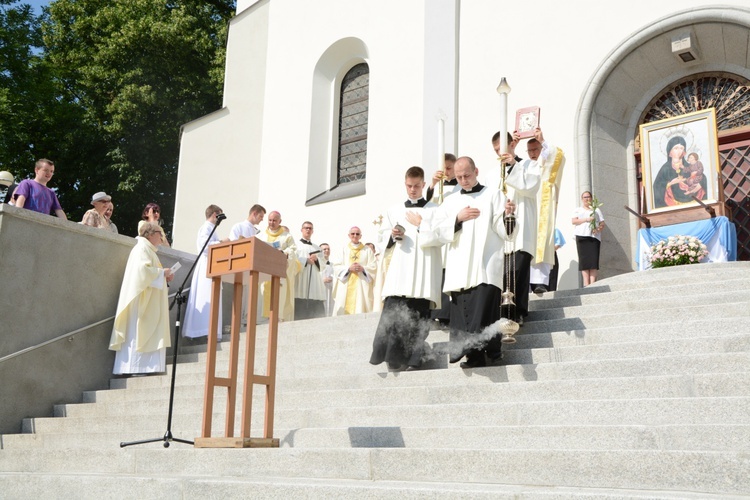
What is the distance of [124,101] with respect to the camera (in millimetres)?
22266

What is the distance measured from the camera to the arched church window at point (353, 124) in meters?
17.2

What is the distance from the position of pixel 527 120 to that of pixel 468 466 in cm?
904

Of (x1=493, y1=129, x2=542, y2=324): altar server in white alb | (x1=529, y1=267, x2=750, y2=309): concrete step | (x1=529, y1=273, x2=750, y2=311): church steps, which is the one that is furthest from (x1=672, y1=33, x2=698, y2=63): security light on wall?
(x1=529, y1=273, x2=750, y2=311): church steps

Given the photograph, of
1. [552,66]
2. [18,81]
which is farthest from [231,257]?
[18,81]

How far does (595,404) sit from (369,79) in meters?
12.3

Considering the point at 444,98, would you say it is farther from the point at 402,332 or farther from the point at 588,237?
the point at 402,332

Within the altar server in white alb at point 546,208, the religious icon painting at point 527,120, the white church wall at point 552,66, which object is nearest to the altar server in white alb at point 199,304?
the altar server in white alb at point 546,208

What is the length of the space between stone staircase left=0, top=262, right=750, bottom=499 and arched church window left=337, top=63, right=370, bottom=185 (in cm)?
899

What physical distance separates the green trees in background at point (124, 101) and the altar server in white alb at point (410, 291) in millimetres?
16871

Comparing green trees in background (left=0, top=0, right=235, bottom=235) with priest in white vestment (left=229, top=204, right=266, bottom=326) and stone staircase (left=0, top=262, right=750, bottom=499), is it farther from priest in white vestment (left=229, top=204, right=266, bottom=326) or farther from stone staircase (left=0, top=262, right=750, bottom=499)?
stone staircase (left=0, top=262, right=750, bottom=499)

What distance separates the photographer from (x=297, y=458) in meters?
4.87

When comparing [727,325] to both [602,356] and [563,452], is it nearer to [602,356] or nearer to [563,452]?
[602,356]

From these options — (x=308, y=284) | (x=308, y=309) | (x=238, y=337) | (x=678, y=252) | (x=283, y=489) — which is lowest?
(x=283, y=489)

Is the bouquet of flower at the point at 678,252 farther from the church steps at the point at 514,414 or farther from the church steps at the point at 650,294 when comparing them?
the church steps at the point at 514,414
